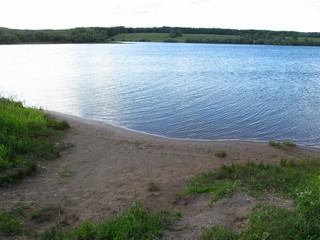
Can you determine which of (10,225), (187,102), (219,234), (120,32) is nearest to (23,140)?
(10,225)

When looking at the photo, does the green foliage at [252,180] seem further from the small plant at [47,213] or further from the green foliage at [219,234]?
the small plant at [47,213]

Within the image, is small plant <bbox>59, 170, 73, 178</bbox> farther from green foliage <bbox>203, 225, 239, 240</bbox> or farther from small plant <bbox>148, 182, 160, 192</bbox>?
green foliage <bbox>203, 225, 239, 240</bbox>

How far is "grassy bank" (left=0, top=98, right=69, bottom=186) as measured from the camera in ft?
31.2

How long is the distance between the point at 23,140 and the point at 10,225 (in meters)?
5.28

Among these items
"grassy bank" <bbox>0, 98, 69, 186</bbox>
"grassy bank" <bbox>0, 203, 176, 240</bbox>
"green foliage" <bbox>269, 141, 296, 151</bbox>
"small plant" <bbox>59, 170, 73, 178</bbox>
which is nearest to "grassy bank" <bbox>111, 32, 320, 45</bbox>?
"green foliage" <bbox>269, 141, 296, 151</bbox>

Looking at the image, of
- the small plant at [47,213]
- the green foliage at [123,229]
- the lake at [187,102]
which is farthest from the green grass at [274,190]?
the lake at [187,102]

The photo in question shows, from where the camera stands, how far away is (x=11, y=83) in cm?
3012

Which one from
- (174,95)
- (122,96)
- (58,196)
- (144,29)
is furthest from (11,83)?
(144,29)

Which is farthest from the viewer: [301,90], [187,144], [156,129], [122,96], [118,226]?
[301,90]

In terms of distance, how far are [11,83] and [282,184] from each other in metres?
27.9

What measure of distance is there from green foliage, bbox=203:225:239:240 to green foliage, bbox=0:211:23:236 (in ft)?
11.7

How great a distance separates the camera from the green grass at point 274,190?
18.5 feet

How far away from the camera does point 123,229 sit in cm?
613

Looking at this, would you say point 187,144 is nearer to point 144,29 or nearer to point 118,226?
point 118,226
